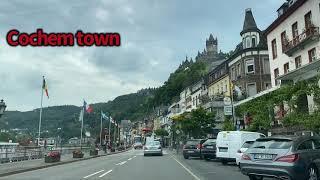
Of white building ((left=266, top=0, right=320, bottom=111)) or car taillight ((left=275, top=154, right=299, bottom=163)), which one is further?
white building ((left=266, top=0, right=320, bottom=111))

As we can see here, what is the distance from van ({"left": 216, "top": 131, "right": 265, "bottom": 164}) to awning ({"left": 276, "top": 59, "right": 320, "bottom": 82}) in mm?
6375

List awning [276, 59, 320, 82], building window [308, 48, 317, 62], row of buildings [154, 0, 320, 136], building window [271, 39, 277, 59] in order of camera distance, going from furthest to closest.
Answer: building window [271, 39, 277, 59]
building window [308, 48, 317, 62]
row of buildings [154, 0, 320, 136]
awning [276, 59, 320, 82]

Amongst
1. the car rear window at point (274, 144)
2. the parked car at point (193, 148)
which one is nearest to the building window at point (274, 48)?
the parked car at point (193, 148)

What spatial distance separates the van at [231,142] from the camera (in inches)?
1043

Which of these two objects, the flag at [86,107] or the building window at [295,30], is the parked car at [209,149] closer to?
the building window at [295,30]

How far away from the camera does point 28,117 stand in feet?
337

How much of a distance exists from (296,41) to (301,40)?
48.0 inches

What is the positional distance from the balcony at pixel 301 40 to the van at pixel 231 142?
35.2 feet

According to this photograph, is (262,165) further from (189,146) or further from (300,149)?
(189,146)

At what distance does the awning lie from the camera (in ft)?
97.4

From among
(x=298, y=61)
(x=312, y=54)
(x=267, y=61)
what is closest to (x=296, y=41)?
(x=312, y=54)

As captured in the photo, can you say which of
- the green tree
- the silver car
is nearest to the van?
the silver car

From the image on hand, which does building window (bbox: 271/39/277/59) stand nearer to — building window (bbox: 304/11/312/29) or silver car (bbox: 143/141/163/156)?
building window (bbox: 304/11/312/29)

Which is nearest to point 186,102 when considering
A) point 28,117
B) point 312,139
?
point 28,117
